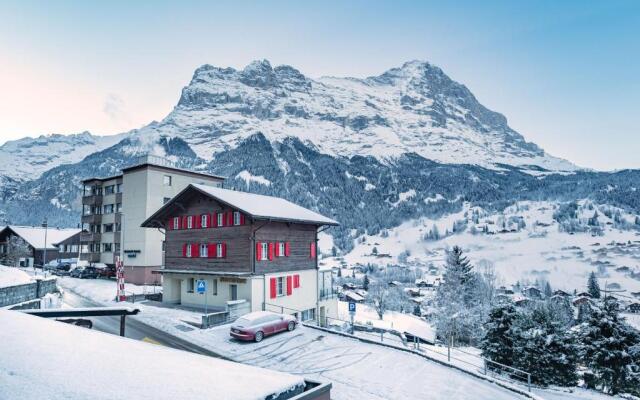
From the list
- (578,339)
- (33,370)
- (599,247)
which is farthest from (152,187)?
(599,247)

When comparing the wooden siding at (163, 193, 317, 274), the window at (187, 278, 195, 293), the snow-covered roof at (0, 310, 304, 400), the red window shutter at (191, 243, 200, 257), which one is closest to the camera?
the snow-covered roof at (0, 310, 304, 400)

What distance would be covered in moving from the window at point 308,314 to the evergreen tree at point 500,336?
14880 mm

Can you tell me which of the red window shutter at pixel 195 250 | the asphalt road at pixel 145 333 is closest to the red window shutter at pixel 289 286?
the red window shutter at pixel 195 250

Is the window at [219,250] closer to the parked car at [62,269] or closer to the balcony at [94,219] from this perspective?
the balcony at [94,219]

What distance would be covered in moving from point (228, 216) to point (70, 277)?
1532 inches

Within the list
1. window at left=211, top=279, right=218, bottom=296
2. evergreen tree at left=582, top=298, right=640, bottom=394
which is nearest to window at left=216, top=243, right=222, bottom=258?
window at left=211, top=279, right=218, bottom=296

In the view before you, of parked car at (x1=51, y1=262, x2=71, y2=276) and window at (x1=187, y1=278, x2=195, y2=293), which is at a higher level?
window at (x1=187, y1=278, x2=195, y2=293)

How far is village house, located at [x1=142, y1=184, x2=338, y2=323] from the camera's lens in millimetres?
32406

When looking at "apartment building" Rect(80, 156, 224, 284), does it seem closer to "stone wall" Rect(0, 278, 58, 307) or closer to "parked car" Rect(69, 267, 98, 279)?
"parked car" Rect(69, 267, 98, 279)

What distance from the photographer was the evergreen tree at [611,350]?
2888 cm

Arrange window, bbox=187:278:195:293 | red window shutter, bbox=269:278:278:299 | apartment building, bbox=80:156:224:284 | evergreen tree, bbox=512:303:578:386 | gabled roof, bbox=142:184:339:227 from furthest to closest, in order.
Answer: apartment building, bbox=80:156:224:284 → window, bbox=187:278:195:293 → red window shutter, bbox=269:278:278:299 → gabled roof, bbox=142:184:339:227 → evergreen tree, bbox=512:303:578:386

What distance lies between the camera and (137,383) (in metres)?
4.63

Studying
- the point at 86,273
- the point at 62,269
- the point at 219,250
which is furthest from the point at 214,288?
the point at 62,269

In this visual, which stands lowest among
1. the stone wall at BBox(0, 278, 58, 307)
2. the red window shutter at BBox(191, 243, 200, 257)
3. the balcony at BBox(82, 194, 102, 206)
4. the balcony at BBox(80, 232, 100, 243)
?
the stone wall at BBox(0, 278, 58, 307)
